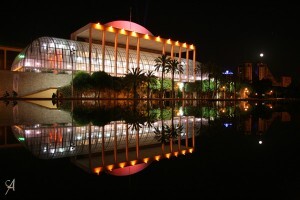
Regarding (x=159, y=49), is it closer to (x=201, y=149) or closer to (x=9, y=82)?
(x=9, y=82)

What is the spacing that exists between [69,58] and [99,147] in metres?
65.7

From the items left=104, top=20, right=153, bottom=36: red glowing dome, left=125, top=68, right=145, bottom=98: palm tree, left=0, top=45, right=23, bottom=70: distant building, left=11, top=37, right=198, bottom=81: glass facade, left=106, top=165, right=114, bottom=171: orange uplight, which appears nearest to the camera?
left=106, top=165, right=114, bottom=171: orange uplight

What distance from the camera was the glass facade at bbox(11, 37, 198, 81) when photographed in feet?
218

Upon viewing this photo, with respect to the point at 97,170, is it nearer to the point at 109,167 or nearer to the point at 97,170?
the point at 97,170

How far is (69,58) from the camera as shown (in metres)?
70.7

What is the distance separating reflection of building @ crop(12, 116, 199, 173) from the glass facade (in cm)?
5937

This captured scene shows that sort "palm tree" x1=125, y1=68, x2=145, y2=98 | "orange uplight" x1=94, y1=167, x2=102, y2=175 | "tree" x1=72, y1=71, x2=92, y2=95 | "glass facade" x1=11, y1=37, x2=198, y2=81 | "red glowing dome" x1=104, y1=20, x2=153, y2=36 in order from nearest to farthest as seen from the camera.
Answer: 1. "orange uplight" x1=94, y1=167, x2=102, y2=175
2. "tree" x1=72, y1=71, x2=92, y2=95
3. "palm tree" x1=125, y1=68, x2=145, y2=98
4. "glass facade" x1=11, y1=37, x2=198, y2=81
5. "red glowing dome" x1=104, y1=20, x2=153, y2=36

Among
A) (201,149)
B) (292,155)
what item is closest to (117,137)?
(201,149)

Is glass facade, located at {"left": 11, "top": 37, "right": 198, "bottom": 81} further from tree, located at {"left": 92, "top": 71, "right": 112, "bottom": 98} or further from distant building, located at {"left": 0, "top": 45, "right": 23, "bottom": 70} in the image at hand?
distant building, located at {"left": 0, "top": 45, "right": 23, "bottom": 70}

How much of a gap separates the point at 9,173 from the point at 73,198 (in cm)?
215

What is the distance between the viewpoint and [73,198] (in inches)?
170
